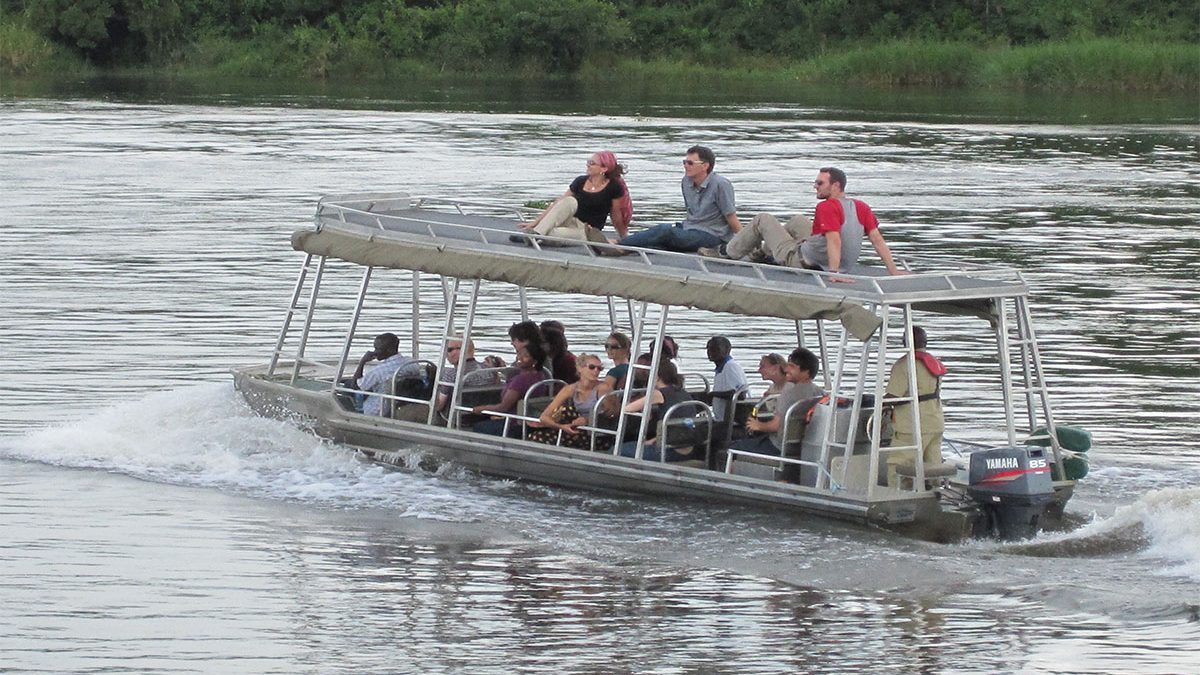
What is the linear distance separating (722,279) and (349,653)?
4.27 m

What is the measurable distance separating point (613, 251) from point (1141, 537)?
14.7 feet

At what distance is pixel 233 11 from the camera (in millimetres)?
85312

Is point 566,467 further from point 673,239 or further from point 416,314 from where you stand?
point 416,314

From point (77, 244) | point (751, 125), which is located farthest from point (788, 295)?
point (751, 125)

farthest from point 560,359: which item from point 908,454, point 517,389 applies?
point 908,454

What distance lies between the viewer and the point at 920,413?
47.2 feet

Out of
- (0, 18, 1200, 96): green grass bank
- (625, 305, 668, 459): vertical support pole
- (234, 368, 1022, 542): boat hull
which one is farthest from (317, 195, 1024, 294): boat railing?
(0, 18, 1200, 96): green grass bank

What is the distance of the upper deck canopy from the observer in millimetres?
14195

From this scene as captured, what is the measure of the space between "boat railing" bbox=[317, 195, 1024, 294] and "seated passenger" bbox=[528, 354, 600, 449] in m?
0.93

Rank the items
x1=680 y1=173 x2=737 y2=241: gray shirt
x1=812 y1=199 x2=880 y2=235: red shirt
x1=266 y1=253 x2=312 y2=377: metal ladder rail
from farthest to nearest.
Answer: x1=266 y1=253 x2=312 y2=377: metal ladder rail
x1=680 y1=173 x2=737 y2=241: gray shirt
x1=812 y1=199 x2=880 y2=235: red shirt

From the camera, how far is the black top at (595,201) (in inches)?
660

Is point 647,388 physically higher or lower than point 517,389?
higher

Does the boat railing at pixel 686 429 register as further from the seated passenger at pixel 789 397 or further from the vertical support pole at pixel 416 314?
the vertical support pole at pixel 416 314

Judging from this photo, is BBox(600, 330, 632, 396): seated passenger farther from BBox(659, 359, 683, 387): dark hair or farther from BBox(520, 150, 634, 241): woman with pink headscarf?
BBox(520, 150, 634, 241): woman with pink headscarf
